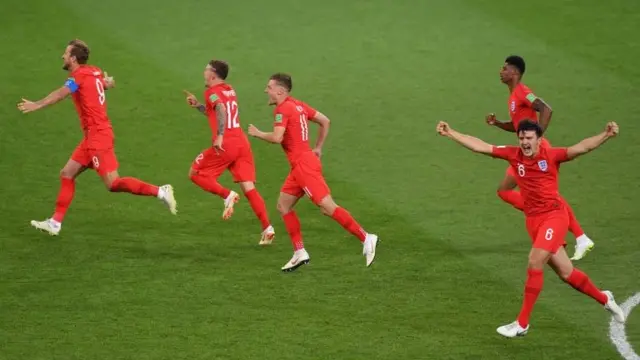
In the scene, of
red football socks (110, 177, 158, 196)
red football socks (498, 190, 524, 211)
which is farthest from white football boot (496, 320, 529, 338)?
red football socks (110, 177, 158, 196)

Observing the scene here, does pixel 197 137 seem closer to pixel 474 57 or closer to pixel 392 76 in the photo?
pixel 392 76

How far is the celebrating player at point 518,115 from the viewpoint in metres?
13.5

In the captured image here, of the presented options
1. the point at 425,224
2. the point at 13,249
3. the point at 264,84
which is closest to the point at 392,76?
the point at 264,84

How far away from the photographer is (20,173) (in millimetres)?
16531

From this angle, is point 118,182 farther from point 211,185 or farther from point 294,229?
point 294,229

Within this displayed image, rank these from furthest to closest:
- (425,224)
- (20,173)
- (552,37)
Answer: (552,37) → (20,173) → (425,224)

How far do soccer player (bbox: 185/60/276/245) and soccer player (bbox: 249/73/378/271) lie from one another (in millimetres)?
755

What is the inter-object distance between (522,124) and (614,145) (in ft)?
20.8

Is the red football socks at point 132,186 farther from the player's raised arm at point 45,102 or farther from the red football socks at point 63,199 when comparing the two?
the player's raised arm at point 45,102

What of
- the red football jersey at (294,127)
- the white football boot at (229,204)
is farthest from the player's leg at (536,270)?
the white football boot at (229,204)

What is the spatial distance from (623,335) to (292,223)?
12.0ft

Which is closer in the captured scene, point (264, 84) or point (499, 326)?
point (499, 326)

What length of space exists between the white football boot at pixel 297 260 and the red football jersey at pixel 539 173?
106 inches

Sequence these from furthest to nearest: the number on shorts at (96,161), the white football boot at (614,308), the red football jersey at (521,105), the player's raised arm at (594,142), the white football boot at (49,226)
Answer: the white football boot at (49,226), the number on shorts at (96,161), the red football jersey at (521,105), the white football boot at (614,308), the player's raised arm at (594,142)
